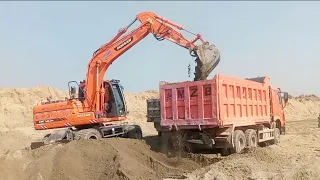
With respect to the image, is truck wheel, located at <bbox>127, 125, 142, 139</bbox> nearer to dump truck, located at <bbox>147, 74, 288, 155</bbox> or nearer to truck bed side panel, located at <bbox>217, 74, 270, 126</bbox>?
dump truck, located at <bbox>147, 74, 288, 155</bbox>

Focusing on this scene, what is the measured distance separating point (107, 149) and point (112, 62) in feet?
16.5

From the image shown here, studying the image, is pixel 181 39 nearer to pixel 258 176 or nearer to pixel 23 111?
pixel 258 176

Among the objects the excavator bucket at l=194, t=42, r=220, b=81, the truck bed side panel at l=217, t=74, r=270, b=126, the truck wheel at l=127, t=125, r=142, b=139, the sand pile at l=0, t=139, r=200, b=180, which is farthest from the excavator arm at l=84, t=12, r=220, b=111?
the sand pile at l=0, t=139, r=200, b=180

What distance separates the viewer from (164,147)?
42.1ft

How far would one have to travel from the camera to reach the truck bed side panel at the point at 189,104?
11492 millimetres

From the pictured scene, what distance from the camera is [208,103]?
11578 millimetres

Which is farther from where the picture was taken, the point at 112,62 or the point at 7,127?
the point at 7,127

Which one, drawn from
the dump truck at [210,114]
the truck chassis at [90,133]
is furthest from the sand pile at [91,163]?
the truck chassis at [90,133]

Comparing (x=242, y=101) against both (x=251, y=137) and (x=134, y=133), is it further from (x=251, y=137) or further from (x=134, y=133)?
(x=134, y=133)

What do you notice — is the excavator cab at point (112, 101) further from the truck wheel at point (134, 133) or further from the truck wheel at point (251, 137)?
the truck wheel at point (251, 137)

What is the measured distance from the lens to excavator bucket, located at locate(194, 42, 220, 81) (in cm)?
1341

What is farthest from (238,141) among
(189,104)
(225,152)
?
(189,104)

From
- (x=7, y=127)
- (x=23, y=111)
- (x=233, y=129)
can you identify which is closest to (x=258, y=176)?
(x=233, y=129)

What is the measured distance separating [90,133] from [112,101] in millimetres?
2008
